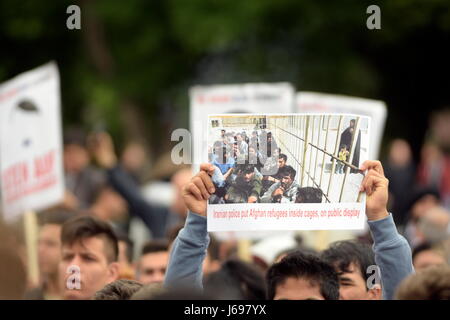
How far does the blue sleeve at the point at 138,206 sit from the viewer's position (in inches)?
419

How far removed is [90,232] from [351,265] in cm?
125

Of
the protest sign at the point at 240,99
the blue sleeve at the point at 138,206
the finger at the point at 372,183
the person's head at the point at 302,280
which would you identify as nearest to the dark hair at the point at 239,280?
the person's head at the point at 302,280

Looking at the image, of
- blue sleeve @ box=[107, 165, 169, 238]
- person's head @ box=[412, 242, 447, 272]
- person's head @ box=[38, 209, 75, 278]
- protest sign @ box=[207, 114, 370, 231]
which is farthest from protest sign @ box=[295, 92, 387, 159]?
protest sign @ box=[207, 114, 370, 231]

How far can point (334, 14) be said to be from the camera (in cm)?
2100

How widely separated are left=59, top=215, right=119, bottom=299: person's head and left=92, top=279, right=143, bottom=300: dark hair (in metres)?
0.88

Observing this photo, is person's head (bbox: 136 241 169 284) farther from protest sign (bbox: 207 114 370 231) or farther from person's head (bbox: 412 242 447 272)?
protest sign (bbox: 207 114 370 231)

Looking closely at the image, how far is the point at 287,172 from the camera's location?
429 centimetres

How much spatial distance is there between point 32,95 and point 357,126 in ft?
13.6

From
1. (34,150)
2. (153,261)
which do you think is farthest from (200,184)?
(34,150)

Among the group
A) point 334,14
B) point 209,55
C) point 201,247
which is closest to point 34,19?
point 209,55

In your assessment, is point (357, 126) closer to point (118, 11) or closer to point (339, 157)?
point (339, 157)

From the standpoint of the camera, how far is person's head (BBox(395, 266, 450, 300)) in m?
3.54

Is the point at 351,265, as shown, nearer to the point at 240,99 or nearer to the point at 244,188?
the point at 244,188

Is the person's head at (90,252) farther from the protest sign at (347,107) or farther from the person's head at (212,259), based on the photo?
the protest sign at (347,107)
